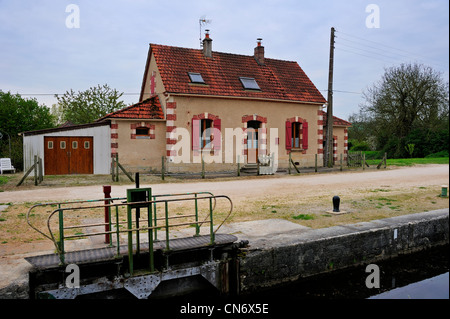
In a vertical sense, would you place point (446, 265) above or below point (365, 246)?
below

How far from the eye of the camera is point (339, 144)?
84.4 feet

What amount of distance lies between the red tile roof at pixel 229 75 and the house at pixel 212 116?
0.19 feet

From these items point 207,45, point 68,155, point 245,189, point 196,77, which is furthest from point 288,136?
point 68,155

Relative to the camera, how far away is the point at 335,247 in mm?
6312

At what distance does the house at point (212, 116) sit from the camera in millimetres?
18516

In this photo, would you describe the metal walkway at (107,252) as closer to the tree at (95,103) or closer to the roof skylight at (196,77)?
the roof skylight at (196,77)

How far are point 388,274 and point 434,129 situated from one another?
1169 inches

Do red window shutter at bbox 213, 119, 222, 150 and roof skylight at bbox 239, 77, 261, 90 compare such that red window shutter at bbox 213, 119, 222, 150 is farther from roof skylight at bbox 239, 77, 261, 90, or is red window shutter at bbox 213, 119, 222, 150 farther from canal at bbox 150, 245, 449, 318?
canal at bbox 150, 245, 449, 318

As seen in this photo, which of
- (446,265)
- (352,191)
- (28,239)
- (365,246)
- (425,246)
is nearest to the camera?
(28,239)

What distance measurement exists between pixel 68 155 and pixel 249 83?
10475 mm

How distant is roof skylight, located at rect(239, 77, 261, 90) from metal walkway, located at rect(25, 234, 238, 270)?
15655 millimetres

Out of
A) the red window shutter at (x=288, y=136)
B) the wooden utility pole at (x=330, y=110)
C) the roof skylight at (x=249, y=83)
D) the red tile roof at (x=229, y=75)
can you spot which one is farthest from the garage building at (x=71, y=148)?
the wooden utility pole at (x=330, y=110)
